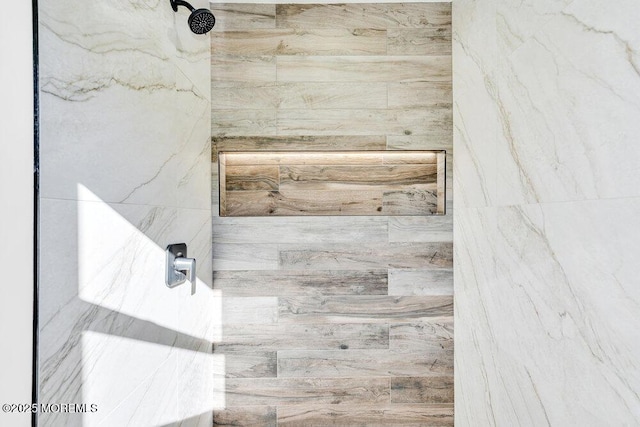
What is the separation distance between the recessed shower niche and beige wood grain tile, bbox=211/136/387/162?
73 mm

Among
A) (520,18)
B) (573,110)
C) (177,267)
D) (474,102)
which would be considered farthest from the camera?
(474,102)

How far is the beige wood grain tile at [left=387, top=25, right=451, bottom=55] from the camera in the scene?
5.72 feet

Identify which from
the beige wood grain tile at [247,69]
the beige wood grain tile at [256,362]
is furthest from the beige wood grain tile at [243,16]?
the beige wood grain tile at [256,362]

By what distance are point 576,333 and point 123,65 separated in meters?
1.34

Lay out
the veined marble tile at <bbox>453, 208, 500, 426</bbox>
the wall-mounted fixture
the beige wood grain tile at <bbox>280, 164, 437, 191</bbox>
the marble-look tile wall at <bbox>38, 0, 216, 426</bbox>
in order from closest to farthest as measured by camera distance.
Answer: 1. the marble-look tile wall at <bbox>38, 0, 216, 426</bbox>
2. the wall-mounted fixture
3. the veined marble tile at <bbox>453, 208, 500, 426</bbox>
4. the beige wood grain tile at <bbox>280, 164, 437, 191</bbox>

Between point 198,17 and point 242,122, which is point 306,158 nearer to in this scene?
point 242,122

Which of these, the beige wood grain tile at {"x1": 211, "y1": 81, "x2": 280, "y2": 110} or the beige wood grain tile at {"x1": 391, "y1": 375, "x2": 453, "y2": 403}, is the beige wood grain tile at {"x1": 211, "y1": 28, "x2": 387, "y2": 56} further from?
the beige wood grain tile at {"x1": 391, "y1": 375, "x2": 453, "y2": 403}

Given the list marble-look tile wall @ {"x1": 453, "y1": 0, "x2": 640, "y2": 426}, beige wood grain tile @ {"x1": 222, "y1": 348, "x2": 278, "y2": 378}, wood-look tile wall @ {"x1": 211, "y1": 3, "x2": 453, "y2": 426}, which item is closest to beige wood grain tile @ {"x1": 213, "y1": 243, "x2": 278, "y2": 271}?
wood-look tile wall @ {"x1": 211, "y1": 3, "x2": 453, "y2": 426}

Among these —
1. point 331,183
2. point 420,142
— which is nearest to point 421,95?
point 420,142

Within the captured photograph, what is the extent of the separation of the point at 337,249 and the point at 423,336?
585 mm

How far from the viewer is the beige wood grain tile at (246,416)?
175cm

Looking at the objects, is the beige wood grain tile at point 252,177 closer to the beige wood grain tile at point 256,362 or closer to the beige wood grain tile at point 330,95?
the beige wood grain tile at point 330,95

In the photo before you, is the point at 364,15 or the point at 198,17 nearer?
the point at 198,17

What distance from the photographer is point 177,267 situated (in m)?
1.26
